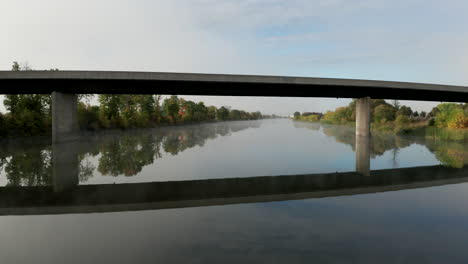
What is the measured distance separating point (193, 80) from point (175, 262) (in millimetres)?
19192

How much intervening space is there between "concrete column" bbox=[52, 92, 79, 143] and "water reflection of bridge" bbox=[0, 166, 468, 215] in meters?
18.2

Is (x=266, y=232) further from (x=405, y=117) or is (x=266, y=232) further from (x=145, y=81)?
(x=405, y=117)

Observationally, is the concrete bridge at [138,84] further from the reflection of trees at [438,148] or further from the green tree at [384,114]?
the green tree at [384,114]

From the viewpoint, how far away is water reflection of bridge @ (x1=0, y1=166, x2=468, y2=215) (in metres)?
6.29

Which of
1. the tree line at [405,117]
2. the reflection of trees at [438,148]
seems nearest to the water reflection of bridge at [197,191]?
the reflection of trees at [438,148]

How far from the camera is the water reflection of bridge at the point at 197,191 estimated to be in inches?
248

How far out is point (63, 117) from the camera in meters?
25.1

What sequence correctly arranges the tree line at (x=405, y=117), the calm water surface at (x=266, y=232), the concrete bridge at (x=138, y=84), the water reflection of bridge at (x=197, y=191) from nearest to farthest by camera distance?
the calm water surface at (x=266, y=232), the water reflection of bridge at (x=197, y=191), the concrete bridge at (x=138, y=84), the tree line at (x=405, y=117)

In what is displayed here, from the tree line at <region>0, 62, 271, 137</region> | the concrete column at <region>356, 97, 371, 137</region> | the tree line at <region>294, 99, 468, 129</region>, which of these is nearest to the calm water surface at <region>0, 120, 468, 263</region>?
the concrete column at <region>356, 97, 371, 137</region>

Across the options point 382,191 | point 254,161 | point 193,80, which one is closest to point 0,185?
point 254,161

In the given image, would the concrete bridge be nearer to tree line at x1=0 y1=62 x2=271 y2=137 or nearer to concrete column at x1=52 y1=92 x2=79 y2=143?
concrete column at x1=52 y1=92 x2=79 y2=143

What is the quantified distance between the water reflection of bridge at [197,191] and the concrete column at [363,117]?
70.9 feet

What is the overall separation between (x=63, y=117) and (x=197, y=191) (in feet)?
81.4

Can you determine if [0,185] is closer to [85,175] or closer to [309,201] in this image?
[85,175]
